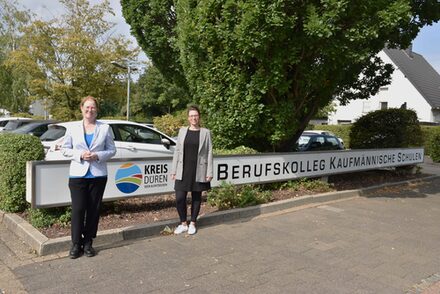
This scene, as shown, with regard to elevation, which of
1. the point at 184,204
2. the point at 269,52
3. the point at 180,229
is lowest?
the point at 180,229

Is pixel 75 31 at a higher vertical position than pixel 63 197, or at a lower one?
higher

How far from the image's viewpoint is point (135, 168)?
6.29 meters

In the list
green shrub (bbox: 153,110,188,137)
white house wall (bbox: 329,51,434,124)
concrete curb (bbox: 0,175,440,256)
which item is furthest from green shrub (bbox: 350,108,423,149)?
white house wall (bbox: 329,51,434,124)

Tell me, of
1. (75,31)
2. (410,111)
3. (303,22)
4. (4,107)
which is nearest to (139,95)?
(4,107)

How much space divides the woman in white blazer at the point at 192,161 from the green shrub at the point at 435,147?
17984 millimetres

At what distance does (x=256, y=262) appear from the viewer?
15.9 ft

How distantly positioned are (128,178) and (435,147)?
18.6 m

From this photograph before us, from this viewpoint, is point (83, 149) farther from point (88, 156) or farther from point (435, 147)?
point (435, 147)

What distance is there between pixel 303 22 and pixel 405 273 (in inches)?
176

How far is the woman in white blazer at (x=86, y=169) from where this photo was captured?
4.59 m

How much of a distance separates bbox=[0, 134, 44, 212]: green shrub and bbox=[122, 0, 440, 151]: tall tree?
350 cm

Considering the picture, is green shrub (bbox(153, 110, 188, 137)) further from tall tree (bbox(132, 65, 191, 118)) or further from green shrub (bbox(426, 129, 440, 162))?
tall tree (bbox(132, 65, 191, 118))

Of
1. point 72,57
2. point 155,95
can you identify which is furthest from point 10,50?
point 155,95

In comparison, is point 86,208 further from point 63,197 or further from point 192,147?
point 192,147
